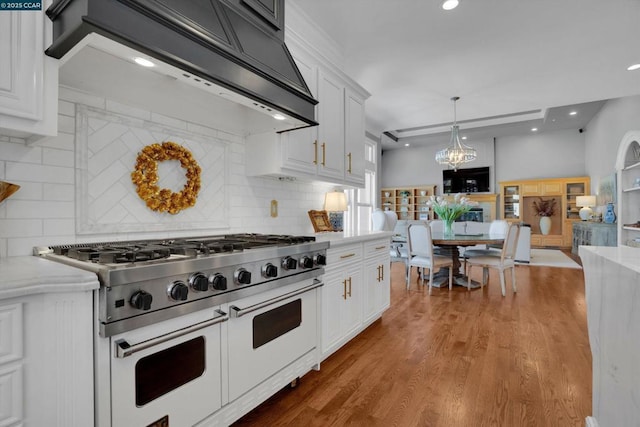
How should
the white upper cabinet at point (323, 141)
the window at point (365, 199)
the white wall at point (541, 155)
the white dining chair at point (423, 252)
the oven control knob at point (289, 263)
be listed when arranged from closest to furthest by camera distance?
the oven control knob at point (289, 263) < the white upper cabinet at point (323, 141) < the white dining chair at point (423, 252) < the window at point (365, 199) < the white wall at point (541, 155)

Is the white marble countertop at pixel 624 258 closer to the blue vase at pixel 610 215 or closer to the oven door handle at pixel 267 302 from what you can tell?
the oven door handle at pixel 267 302

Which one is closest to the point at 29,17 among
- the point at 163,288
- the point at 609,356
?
the point at 163,288

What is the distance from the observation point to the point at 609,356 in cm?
117

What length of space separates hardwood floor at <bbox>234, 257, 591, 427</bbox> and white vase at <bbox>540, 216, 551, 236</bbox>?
7.46 m

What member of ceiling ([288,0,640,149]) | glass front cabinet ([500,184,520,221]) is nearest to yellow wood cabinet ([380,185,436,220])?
glass front cabinet ([500,184,520,221])

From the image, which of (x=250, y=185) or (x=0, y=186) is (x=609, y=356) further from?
(x=0, y=186)

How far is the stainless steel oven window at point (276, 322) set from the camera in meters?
1.68

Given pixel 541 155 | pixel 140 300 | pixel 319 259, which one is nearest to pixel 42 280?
pixel 140 300

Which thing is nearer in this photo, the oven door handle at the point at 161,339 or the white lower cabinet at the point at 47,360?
the white lower cabinet at the point at 47,360

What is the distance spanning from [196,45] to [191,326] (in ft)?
3.94

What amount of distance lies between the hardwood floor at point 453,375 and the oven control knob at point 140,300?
98cm

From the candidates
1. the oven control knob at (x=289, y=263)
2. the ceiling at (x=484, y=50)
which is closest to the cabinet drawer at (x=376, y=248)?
the oven control knob at (x=289, y=263)

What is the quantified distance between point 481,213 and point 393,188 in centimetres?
314

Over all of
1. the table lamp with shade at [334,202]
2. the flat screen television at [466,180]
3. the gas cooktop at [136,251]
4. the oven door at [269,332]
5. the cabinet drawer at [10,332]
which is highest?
the flat screen television at [466,180]
